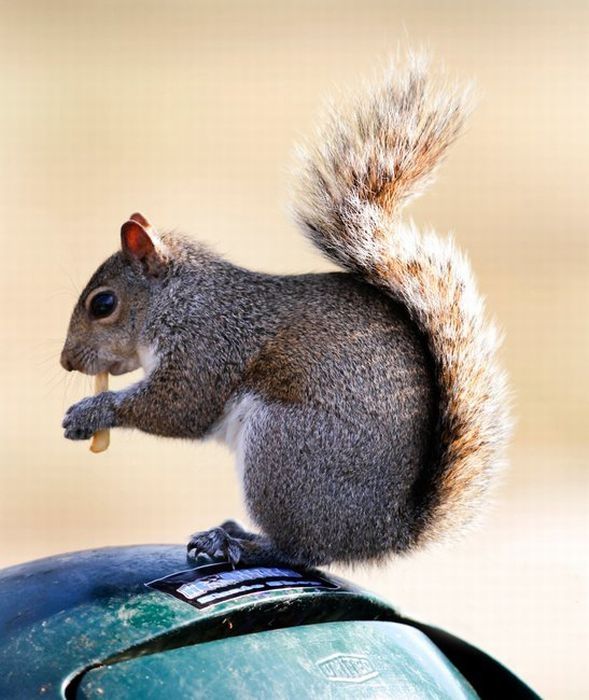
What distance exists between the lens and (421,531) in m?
1.88

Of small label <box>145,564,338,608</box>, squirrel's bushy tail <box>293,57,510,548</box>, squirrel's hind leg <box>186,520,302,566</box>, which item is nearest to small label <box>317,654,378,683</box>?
small label <box>145,564,338,608</box>

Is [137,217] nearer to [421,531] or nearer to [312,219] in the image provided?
[312,219]

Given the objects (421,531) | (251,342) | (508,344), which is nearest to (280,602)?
(421,531)

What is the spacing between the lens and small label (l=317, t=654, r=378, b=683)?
1.35 metres

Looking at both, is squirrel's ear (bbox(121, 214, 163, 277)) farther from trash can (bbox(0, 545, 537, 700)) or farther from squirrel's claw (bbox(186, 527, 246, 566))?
trash can (bbox(0, 545, 537, 700))

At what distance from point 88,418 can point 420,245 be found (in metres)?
0.60

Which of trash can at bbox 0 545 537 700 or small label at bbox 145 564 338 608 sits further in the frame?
small label at bbox 145 564 338 608

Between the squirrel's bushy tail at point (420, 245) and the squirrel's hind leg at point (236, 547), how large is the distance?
0.77 ft

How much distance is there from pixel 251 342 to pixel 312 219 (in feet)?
0.79

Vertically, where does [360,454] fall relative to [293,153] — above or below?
below

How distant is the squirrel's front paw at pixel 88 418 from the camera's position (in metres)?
2.01

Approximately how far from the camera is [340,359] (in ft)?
6.16

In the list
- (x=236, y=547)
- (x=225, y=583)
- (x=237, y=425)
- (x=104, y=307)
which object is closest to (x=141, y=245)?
(x=104, y=307)

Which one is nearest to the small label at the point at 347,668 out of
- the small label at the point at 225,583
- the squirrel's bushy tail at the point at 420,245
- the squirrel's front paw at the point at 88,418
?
the small label at the point at 225,583
